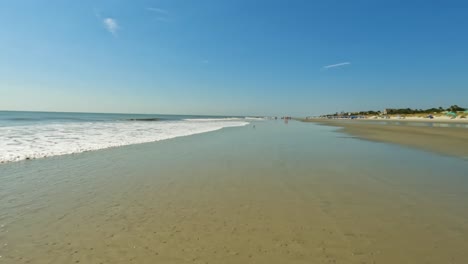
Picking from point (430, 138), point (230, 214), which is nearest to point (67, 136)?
point (230, 214)

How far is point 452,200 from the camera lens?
19.0 ft

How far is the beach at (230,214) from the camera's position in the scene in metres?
3.52

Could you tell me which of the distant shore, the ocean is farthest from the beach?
the distant shore

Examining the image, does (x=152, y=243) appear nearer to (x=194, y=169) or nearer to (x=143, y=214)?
(x=143, y=214)

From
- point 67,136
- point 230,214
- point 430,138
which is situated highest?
point 67,136

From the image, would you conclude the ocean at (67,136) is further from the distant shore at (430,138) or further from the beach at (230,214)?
the distant shore at (430,138)

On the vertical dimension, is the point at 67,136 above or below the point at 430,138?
above

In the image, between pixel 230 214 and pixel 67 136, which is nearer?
pixel 230 214

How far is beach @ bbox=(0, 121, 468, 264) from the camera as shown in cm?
A: 352

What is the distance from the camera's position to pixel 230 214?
4.92m

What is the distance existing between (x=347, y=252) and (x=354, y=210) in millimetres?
1897

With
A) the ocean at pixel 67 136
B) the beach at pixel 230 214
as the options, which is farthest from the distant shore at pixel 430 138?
the ocean at pixel 67 136

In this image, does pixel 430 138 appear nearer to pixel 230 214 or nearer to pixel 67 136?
pixel 230 214

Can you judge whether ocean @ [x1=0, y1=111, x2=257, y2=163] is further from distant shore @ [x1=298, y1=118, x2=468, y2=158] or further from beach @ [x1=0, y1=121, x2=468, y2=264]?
distant shore @ [x1=298, y1=118, x2=468, y2=158]
